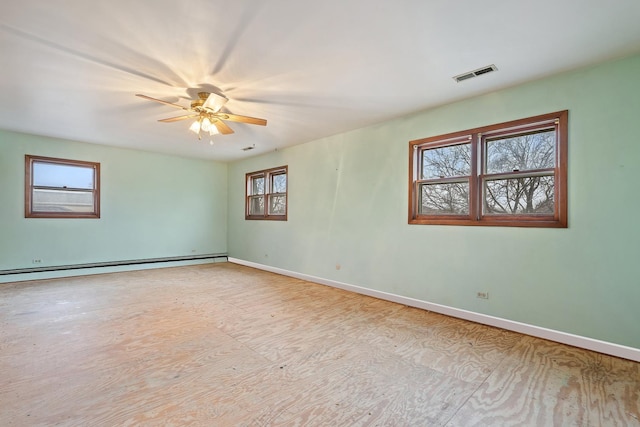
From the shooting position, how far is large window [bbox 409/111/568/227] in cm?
297

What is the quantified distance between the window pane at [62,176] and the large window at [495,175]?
6377mm

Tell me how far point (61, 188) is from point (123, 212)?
111cm

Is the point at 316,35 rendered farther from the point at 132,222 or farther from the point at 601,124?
the point at 132,222

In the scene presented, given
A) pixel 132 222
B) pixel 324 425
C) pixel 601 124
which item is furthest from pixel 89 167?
pixel 601 124

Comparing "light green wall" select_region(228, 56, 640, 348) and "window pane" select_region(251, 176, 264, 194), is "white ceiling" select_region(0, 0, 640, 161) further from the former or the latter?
"window pane" select_region(251, 176, 264, 194)

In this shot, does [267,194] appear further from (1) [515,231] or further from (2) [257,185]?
(1) [515,231]

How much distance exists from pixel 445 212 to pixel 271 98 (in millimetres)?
2691

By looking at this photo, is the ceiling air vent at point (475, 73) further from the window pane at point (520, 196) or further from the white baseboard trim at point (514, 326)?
the white baseboard trim at point (514, 326)

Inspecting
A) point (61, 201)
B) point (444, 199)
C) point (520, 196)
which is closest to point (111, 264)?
point (61, 201)

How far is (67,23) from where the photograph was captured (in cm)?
215

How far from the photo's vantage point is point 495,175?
3344 mm

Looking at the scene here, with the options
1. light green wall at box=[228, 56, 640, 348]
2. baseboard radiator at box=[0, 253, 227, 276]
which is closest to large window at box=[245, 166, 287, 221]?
light green wall at box=[228, 56, 640, 348]

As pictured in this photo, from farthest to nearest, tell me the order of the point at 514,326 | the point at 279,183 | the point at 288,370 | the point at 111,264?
the point at 279,183, the point at 111,264, the point at 514,326, the point at 288,370

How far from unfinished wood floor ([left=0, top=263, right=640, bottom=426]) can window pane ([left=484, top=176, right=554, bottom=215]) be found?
1.37m
